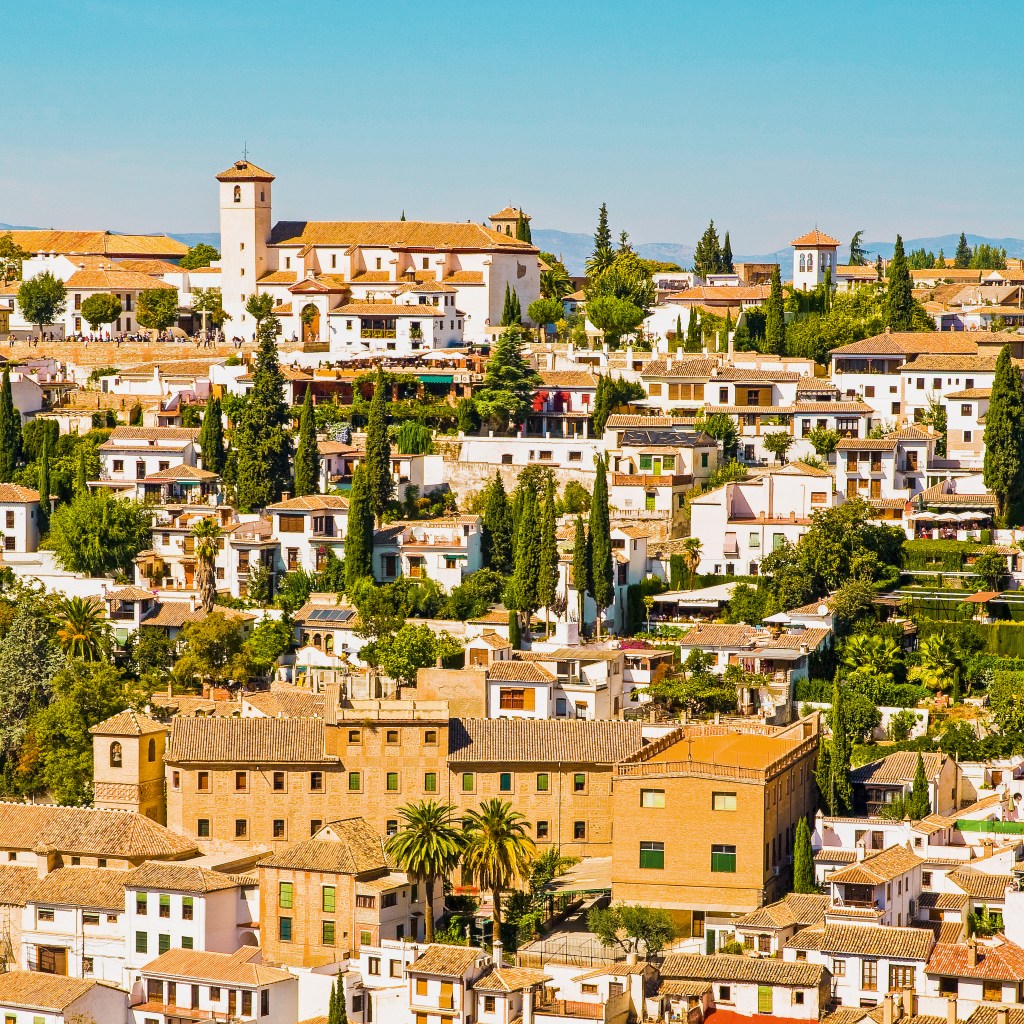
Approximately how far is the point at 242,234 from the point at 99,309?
608 cm

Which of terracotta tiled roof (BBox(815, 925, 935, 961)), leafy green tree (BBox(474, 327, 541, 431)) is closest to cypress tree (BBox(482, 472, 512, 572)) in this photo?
leafy green tree (BBox(474, 327, 541, 431))

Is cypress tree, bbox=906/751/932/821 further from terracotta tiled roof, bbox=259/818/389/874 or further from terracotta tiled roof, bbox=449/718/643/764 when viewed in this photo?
terracotta tiled roof, bbox=259/818/389/874

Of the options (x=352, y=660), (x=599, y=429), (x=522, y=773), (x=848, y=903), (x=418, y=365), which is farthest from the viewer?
(x=418, y=365)

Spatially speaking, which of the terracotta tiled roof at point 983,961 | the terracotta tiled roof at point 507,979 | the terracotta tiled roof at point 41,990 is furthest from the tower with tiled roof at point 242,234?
the terracotta tiled roof at point 983,961

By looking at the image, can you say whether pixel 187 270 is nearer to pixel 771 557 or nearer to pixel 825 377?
pixel 825 377

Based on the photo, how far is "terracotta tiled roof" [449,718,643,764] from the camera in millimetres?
50062

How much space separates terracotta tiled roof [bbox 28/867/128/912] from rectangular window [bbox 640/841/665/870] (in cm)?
1132

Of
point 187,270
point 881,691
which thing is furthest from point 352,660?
point 187,270

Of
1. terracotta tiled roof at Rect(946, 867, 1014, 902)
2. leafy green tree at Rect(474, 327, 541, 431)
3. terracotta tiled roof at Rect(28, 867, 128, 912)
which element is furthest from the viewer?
leafy green tree at Rect(474, 327, 541, 431)

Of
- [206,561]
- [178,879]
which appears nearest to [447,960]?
[178,879]

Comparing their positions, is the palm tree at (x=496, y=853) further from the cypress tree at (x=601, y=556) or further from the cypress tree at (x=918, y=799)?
the cypress tree at (x=601, y=556)

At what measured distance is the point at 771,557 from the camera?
2340 inches

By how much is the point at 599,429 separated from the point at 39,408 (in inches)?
772

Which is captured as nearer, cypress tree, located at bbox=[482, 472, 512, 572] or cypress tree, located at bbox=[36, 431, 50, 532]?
cypress tree, located at bbox=[482, 472, 512, 572]
